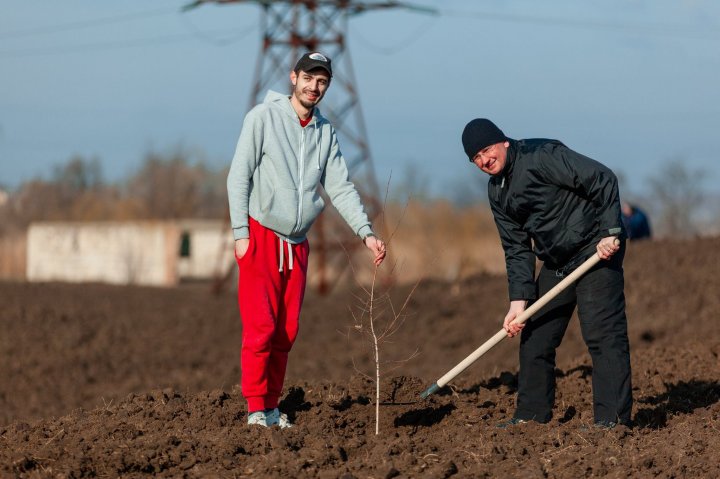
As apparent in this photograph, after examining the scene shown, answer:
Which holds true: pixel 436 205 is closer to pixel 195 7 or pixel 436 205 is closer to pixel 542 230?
pixel 195 7

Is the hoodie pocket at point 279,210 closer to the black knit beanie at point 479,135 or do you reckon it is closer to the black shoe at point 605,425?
the black knit beanie at point 479,135

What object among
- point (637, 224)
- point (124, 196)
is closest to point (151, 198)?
point (124, 196)

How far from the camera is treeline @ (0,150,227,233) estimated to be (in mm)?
45062

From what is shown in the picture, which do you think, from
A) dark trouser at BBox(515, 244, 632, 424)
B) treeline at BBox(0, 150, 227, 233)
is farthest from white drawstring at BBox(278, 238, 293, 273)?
treeline at BBox(0, 150, 227, 233)

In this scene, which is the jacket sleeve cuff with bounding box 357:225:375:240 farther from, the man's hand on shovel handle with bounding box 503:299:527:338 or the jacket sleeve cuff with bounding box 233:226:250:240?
the man's hand on shovel handle with bounding box 503:299:527:338

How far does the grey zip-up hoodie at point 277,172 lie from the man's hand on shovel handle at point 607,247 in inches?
60.3

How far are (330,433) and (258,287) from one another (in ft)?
2.97

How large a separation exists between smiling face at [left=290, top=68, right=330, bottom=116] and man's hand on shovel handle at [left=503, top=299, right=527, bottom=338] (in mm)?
1574

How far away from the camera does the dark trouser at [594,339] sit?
218 inches

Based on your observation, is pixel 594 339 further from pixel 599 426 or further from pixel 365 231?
pixel 365 231

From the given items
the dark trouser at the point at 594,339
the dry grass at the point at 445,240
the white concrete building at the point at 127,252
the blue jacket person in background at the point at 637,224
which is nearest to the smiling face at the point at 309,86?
the dark trouser at the point at 594,339

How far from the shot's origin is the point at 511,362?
Answer: 42.6 ft

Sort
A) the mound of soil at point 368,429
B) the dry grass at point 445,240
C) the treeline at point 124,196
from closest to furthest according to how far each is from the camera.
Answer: the mound of soil at point 368,429 < the dry grass at point 445,240 < the treeline at point 124,196

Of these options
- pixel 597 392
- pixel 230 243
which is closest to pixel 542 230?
pixel 597 392
